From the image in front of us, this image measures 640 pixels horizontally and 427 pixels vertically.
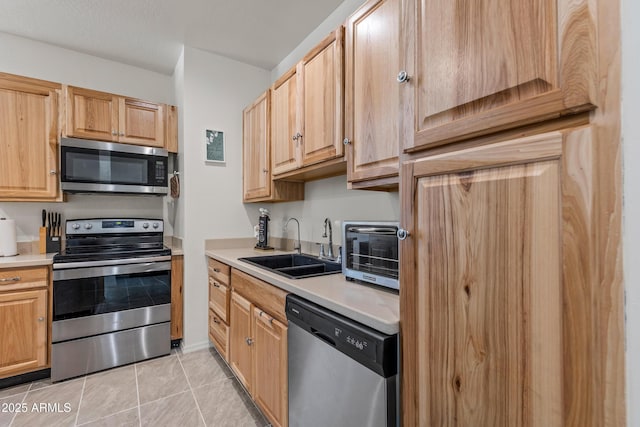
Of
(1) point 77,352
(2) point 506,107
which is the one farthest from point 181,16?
(1) point 77,352

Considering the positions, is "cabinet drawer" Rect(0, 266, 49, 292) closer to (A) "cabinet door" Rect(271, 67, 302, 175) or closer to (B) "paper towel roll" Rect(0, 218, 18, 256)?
(B) "paper towel roll" Rect(0, 218, 18, 256)

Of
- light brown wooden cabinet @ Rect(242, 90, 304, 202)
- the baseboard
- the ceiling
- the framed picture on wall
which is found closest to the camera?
the ceiling

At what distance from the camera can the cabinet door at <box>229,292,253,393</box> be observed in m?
1.83

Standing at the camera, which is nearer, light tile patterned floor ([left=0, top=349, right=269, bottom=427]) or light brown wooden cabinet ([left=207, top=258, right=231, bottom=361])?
light tile patterned floor ([left=0, top=349, right=269, bottom=427])

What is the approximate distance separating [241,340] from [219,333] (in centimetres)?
55

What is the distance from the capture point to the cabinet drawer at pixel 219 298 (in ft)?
7.27

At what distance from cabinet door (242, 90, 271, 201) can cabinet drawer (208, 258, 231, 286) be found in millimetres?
631

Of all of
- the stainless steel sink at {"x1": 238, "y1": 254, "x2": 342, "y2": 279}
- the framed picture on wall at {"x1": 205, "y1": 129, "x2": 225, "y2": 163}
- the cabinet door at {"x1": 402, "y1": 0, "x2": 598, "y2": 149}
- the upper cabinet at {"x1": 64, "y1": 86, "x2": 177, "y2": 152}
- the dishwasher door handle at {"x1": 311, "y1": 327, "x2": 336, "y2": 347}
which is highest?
the upper cabinet at {"x1": 64, "y1": 86, "x2": 177, "y2": 152}

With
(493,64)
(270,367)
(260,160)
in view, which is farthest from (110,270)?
(493,64)

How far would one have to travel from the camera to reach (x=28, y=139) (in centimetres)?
234

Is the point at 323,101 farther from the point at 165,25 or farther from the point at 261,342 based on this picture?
the point at 165,25

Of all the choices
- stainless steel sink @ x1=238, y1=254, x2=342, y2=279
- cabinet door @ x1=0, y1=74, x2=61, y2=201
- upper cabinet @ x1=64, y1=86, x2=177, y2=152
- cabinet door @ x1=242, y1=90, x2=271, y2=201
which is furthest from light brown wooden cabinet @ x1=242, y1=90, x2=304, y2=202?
cabinet door @ x1=0, y1=74, x2=61, y2=201

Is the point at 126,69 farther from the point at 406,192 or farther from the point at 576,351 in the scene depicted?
the point at 576,351

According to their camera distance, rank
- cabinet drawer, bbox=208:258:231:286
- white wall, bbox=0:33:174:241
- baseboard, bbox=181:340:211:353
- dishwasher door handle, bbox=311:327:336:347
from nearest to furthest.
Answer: dishwasher door handle, bbox=311:327:336:347
cabinet drawer, bbox=208:258:231:286
white wall, bbox=0:33:174:241
baseboard, bbox=181:340:211:353
